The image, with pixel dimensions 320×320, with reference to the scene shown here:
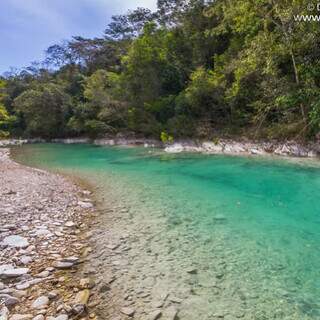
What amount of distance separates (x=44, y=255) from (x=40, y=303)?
1169 mm

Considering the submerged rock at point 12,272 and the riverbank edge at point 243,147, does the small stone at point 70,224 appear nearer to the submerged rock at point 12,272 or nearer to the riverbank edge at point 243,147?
the submerged rock at point 12,272

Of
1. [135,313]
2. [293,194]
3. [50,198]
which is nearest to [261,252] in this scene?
[135,313]

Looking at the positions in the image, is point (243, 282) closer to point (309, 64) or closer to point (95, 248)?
point (95, 248)

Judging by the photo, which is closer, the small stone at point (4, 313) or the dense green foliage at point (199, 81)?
the small stone at point (4, 313)

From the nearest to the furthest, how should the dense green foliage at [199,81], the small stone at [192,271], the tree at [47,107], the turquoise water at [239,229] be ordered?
the turquoise water at [239,229]
the small stone at [192,271]
the dense green foliage at [199,81]
the tree at [47,107]

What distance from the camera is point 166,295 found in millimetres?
3270

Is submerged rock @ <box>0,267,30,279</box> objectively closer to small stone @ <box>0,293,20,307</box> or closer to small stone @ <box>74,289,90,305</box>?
small stone @ <box>0,293,20,307</box>

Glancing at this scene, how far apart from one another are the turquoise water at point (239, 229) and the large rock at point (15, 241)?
69.2 inches

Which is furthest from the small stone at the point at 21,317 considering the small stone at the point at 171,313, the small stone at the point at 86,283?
the small stone at the point at 171,313

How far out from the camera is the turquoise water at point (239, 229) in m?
3.18

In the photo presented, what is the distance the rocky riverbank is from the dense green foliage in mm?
11040

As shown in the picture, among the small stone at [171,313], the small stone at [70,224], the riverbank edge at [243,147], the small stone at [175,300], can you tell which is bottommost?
the small stone at [171,313]

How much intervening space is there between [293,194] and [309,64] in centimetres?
851

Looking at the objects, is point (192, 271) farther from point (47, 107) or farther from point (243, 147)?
point (47, 107)
